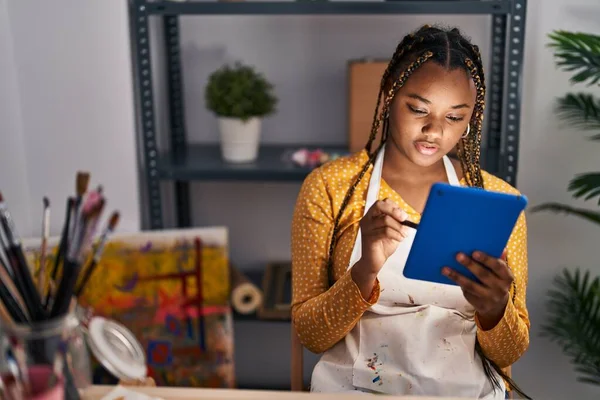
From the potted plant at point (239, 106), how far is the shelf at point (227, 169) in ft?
0.14

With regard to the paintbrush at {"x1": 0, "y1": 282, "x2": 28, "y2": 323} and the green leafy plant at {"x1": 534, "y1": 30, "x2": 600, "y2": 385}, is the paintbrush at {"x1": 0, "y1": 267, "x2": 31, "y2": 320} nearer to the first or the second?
the paintbrush at {"x1": 0, "y1": 282, "x2": 28, "y2": 323}

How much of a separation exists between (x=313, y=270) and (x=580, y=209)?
857mm

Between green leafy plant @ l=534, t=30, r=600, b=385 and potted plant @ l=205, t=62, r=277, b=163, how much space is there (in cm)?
70

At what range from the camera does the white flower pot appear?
1.80 metres

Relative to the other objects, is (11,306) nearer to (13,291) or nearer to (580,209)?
(13,291)

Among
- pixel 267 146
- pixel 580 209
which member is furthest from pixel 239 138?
pixel 580 209

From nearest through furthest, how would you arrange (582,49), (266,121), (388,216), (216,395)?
(216,395)
(388,216)
(582,49)
(266,121)

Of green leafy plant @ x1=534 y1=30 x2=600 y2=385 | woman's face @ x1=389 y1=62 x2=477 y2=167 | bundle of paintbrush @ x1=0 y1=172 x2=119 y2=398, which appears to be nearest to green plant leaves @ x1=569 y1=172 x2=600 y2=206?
green leafy plant @ x1=534 y1=30 x2=600 y2=385

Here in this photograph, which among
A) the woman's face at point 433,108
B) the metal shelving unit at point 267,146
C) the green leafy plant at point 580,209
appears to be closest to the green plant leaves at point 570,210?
the green leafy plant at point 580,209

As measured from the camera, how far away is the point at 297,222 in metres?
1.28

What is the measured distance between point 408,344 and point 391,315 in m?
0.06

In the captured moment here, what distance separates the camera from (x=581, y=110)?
1.70 metres

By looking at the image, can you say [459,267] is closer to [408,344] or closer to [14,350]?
[408,344]

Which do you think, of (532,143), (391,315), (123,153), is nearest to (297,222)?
(391,315)
